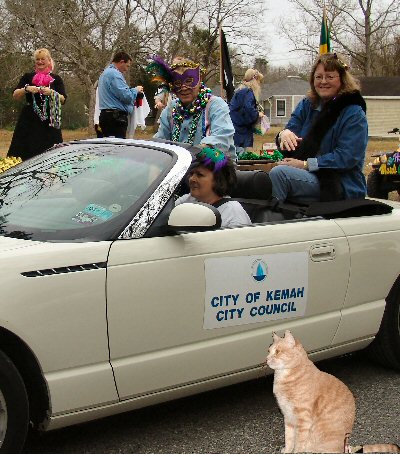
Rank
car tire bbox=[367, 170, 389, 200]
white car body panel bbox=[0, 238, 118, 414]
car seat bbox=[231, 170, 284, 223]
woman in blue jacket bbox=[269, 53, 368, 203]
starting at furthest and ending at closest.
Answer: car tire bbox=[367, 170, 389, 200] → woman in blue jacket bbox=[269, 53, 368, 203] → car seat bbox=[231, 170, 284, 223] → white car body panel bbox=[0, 238, 118, 414]

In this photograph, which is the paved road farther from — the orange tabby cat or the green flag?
the green flag

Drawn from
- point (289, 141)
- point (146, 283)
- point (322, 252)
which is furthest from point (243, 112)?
point (146, 283)

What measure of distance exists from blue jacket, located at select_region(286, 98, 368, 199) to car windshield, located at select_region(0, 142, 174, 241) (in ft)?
4.93

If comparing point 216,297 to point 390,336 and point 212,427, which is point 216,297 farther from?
point 390,336

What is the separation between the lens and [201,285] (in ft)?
10.8

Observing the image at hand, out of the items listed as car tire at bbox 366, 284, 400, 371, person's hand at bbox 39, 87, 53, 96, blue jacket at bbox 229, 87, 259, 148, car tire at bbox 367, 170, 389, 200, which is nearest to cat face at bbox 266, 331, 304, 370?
car tire at bbox 366, 284, 400, 371

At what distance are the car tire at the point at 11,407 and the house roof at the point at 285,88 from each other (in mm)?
Answer: 67348

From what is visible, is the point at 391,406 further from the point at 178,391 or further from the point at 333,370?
the point at 178,391

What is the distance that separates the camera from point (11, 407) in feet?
9.27

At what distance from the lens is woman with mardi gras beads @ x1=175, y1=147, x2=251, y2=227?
3.90 m

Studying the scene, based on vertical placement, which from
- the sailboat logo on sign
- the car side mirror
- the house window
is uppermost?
the car side mirror

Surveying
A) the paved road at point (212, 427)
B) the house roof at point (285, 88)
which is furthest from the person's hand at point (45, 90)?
the house roof at point (285, 88)

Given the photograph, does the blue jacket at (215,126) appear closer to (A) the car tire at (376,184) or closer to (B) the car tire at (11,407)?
(B) the car tire at (11,407)

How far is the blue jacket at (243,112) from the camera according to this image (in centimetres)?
1080
